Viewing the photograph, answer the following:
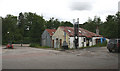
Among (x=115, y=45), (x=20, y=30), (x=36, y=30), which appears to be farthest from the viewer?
(x=20, y=30)

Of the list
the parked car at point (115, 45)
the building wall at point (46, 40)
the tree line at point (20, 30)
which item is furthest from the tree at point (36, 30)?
the parked car at point (115, 45)

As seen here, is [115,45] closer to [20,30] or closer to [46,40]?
[46,40]

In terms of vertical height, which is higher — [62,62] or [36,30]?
[36,30]

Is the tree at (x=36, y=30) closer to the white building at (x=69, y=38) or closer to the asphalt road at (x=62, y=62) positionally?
the white building at (x=69, y=38)

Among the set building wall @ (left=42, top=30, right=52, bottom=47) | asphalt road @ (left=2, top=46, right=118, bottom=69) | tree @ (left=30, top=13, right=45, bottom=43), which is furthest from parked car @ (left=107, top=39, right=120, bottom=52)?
tree @ (left=30, top=13, right=45, bottom=43)

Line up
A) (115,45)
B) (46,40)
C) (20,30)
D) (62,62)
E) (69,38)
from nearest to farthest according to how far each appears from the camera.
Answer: (62,62)
(115,45)
(69,38)
(46,40)
(20,30)

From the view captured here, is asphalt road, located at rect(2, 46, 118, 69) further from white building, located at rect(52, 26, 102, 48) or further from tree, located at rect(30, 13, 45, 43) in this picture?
tree, located at rect(30, 13, 45, 43)

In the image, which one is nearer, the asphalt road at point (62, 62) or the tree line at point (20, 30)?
the asphalt road at point (62, 62)

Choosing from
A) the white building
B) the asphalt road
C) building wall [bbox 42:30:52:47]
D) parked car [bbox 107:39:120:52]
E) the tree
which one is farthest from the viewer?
the tree

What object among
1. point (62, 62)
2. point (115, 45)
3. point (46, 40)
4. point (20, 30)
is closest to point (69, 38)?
point (46, 40)

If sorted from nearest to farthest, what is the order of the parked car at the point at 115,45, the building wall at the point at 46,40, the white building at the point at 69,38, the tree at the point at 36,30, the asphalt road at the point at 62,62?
the asphalt road at the point at 62,62
the parked car at the point at 115,45
the white building at the point at 69,38
the building wall at the point at 46,40
the tree at the point at 36,30

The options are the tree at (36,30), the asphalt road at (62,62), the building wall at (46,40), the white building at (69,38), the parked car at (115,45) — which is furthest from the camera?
the tree at (36,30)

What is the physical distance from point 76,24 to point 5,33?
1291 inches

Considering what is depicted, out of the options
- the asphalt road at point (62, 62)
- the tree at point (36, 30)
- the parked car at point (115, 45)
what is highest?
the tree at point (36, 30)
